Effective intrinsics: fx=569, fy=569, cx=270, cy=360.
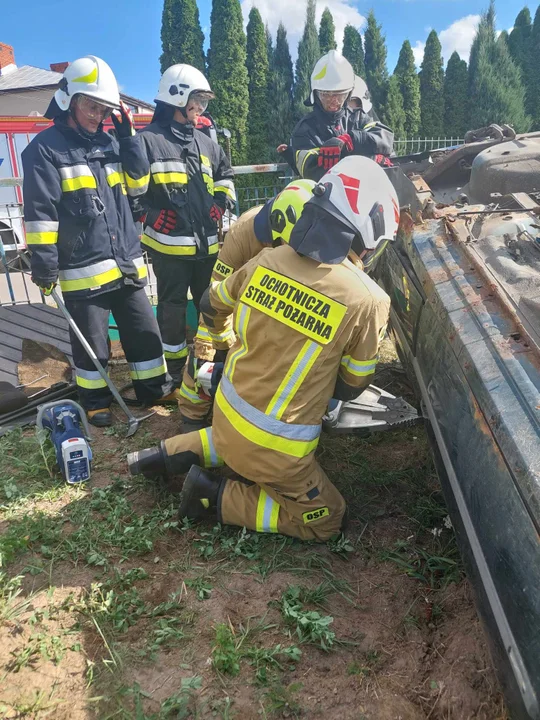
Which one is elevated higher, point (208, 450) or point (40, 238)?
point (40, 238)

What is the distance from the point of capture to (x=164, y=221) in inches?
161

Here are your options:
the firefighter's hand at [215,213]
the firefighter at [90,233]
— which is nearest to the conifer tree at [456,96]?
the firefighter's hand at [215,213]

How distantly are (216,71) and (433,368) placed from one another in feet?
47.2

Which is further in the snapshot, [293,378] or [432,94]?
[432,94]

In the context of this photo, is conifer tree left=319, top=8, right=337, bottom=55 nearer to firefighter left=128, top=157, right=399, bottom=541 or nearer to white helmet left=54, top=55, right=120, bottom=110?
white helmet left=54, top=55, right=120, bottom=110

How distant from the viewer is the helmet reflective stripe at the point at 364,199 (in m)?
2.36

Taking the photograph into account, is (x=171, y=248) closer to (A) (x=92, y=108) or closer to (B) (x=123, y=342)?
(B) (x=123, y=342)

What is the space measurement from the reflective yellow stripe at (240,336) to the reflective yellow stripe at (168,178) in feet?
6.44

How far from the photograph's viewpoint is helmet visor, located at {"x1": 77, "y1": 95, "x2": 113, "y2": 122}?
3.42 m

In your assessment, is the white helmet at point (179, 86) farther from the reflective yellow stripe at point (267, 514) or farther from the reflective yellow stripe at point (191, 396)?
the reflective yellow stripe at point (267, 514)

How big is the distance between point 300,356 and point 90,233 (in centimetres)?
197

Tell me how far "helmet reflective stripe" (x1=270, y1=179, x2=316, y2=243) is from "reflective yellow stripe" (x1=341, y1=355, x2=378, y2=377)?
722mm

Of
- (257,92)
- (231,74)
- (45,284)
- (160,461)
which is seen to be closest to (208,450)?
(160,461)

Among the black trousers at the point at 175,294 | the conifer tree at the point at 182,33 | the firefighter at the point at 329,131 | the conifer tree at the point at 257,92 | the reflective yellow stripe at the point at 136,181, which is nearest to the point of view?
the reflective yellow stripe at the point at 136,181
